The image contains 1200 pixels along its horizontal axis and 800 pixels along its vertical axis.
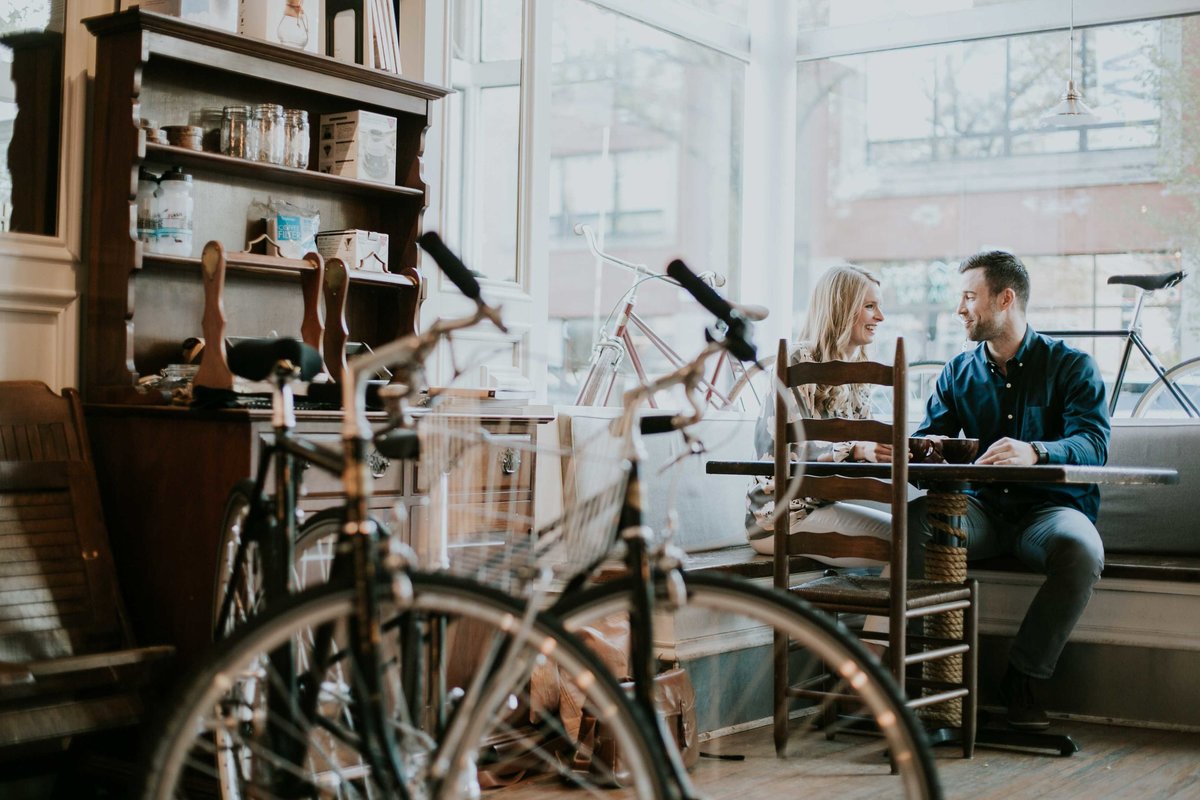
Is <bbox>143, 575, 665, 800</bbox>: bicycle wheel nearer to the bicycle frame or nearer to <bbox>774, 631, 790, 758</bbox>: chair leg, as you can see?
<bbox>774, 631, 790, 758</bbox>: chair leg

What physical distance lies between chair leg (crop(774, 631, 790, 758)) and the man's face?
122cm

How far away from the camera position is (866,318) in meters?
3.95

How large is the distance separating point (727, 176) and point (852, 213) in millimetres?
544

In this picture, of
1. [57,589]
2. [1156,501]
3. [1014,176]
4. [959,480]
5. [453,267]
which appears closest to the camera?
[453,267]

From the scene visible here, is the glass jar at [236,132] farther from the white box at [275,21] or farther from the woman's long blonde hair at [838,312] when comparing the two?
the woman's long blonde hair at [838,312]

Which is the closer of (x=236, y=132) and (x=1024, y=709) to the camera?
(x=236, y=132)

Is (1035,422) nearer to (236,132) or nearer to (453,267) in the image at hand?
(236,132)

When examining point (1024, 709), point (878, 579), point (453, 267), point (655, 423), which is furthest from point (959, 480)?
point (453, 267)

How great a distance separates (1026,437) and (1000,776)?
1080 millimetres

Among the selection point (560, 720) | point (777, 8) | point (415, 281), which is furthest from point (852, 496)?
point (777, 8)

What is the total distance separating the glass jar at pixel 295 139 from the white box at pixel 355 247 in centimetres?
20

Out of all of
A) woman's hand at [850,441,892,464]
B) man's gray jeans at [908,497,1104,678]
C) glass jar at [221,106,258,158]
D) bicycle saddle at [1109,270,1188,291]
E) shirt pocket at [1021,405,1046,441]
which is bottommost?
man's gray jeans at [908,497,1104,678]

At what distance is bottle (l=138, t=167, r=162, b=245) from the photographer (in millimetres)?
2975

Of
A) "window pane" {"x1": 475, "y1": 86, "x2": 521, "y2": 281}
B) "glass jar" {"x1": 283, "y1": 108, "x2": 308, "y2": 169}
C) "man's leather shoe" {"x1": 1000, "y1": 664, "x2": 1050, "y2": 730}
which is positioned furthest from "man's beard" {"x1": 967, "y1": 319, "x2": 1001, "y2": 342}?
"glass jar" {"x1": 283, "y1": 108, "x2": 308, "y2": 169}
